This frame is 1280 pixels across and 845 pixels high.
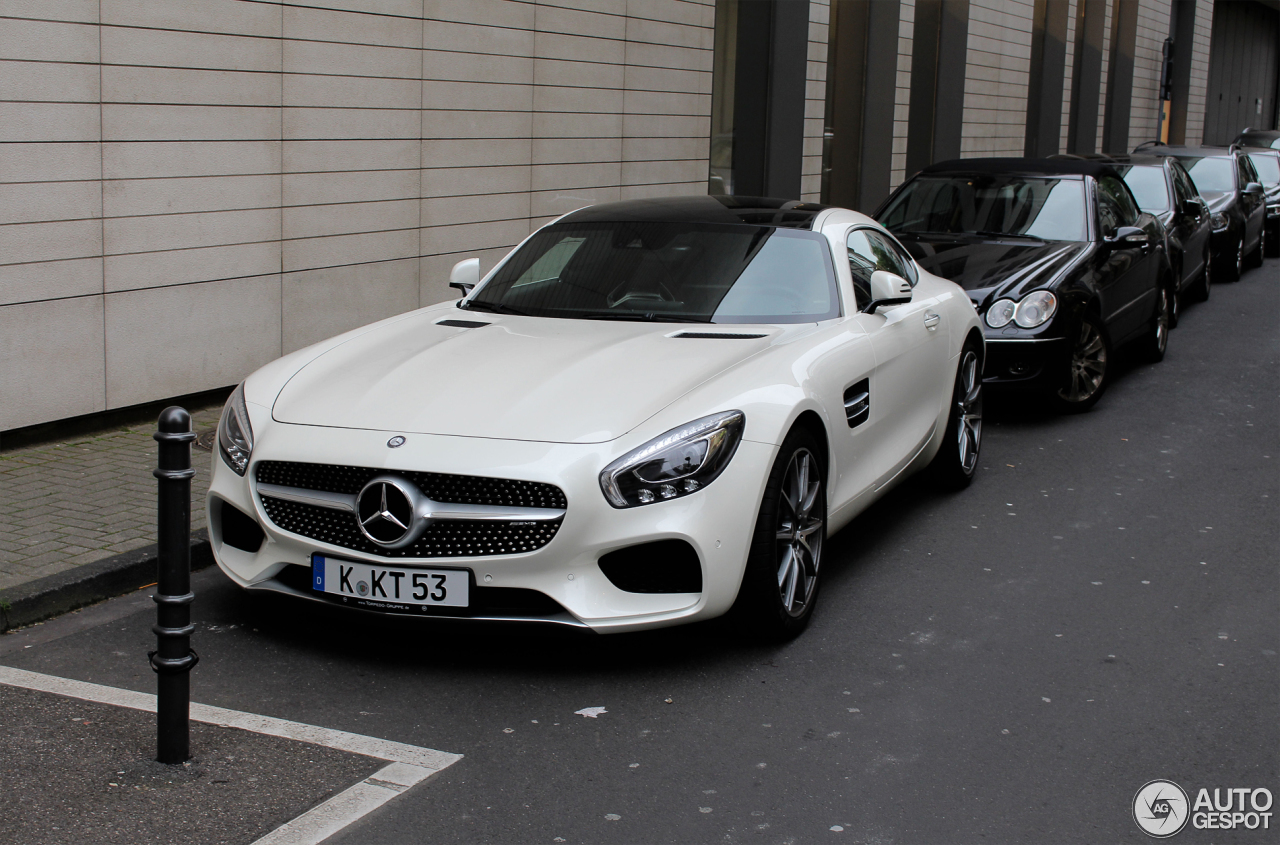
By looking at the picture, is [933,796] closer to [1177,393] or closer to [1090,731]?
[1090,731]

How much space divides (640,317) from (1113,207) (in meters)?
6.17

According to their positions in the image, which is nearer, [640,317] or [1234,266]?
[640,317]

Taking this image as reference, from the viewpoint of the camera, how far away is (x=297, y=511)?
4.50m

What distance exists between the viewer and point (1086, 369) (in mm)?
9211

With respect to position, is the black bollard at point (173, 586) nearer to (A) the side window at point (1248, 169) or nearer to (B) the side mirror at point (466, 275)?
(B) the side mirror at point (466, 275)

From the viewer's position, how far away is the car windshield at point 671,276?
568 centimetres

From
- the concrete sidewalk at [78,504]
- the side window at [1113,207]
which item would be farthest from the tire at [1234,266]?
the concrete sidewalk at [78,504]

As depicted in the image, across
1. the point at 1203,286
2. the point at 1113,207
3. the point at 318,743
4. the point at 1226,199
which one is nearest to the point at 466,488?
the point at 318,743

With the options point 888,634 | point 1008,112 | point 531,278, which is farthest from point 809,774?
point 1008,112

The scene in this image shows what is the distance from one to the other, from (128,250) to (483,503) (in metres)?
4.54

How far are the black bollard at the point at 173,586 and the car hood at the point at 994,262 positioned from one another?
20.1ft

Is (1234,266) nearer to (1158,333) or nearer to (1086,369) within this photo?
(1158,333)

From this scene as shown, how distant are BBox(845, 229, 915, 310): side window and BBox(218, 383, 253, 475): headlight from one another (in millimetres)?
2611

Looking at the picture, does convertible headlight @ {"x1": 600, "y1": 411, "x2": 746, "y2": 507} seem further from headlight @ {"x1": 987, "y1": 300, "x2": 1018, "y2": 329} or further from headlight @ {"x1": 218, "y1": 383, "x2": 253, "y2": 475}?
headlight @ {"x1": 987, "y1": 300, "x2": 1018, "y2": 329}
